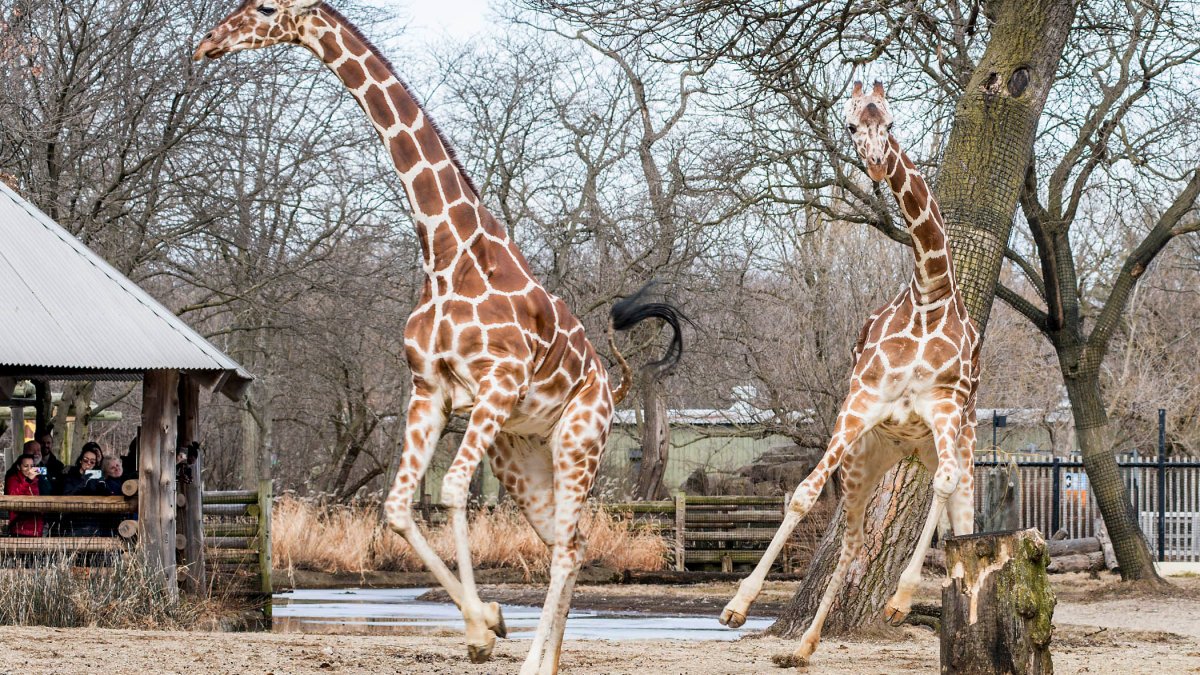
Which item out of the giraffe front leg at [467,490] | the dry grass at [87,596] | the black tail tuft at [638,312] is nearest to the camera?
the giraffe front leg at [467,490]

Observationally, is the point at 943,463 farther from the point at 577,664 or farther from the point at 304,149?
the point at 304,149

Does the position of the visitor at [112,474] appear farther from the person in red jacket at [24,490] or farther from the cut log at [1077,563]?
the cut log at [1077,563]

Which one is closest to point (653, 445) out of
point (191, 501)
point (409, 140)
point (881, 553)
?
point (191, 501)

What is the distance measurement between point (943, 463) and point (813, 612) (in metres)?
3.73

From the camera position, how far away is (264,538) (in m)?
17.1

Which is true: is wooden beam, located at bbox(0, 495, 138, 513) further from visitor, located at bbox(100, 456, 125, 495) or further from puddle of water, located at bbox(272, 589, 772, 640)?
puddle of water, located at bbox(272, 589, 772, 640)

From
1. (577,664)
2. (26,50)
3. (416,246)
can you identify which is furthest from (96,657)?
(416,246)

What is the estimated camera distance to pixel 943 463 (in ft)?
23.7

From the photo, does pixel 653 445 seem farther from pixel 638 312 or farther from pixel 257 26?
pixel 257 26

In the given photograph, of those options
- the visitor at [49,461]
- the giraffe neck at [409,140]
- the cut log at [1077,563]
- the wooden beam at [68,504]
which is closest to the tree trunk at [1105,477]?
the cut log at [1077,563]

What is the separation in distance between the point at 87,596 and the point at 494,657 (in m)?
4.27

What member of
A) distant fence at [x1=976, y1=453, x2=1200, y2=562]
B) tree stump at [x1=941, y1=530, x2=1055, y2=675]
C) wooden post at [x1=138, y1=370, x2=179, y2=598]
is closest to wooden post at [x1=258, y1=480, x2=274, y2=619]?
wooden post at [x1=138, y1=370, x2=179, y2=598]

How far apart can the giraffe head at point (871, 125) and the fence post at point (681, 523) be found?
1506cm

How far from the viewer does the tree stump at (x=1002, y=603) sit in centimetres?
686
